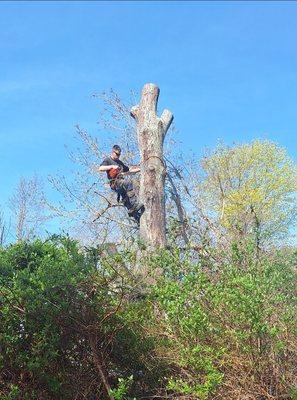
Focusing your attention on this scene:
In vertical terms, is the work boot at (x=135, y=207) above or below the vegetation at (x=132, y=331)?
above

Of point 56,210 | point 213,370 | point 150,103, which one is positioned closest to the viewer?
point 213,370

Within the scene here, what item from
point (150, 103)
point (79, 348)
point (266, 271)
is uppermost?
point (150, 103)

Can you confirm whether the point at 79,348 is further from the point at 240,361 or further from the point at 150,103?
the point at 150,103

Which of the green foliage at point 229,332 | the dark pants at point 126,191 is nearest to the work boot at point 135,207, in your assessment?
the dark pants at point 126,191

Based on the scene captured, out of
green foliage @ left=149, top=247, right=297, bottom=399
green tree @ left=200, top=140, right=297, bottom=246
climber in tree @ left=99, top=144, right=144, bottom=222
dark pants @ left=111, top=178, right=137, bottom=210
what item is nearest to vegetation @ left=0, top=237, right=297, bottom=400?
green foliage @ left=149, top=247, right=297, bottom=399

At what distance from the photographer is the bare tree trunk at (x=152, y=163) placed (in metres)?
8.80

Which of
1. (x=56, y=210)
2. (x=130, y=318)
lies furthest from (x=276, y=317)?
(x=56, y=210)

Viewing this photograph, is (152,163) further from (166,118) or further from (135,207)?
(166,118)

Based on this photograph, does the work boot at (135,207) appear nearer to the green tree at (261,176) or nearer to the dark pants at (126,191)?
the dark pants at (126,191)

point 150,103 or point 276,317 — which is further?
point 150,103

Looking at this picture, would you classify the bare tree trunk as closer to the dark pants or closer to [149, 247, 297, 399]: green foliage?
the dark pants

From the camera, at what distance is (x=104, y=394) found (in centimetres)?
530

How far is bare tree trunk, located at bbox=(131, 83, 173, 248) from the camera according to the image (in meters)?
8.80

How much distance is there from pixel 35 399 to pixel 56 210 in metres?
9.86
